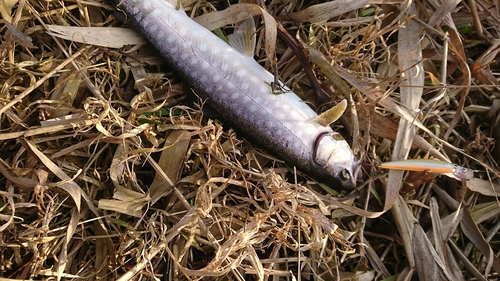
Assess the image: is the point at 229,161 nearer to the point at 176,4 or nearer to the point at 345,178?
the point at 345,178

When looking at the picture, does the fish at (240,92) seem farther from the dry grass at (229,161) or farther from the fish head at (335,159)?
the dry grass at (229,161)

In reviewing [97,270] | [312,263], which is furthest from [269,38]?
[97,270]

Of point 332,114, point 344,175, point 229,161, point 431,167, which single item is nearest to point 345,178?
point 344,175

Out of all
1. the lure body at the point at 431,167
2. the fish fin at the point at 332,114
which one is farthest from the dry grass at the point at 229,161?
the fish fin at the point at 332,114

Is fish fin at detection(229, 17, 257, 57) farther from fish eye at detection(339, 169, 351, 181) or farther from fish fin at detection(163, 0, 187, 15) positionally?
fish eye at detection(339, 169, 351, 181)

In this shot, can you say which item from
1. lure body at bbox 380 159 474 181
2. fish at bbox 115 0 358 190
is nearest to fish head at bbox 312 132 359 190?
fish at bbox 115 0 358 190
